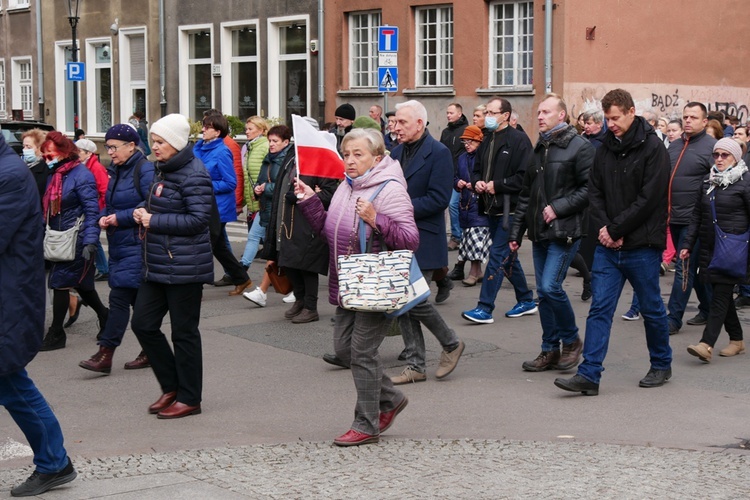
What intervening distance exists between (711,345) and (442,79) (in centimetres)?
1623

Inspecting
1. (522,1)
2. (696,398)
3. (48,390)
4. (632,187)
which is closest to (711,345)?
(696,398)

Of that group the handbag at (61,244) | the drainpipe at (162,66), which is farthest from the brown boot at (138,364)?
the drainpipe at (162,66)

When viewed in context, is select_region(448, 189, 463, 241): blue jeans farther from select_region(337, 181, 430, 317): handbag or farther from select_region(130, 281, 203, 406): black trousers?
select_region(337, 181, 430, 317): handbag

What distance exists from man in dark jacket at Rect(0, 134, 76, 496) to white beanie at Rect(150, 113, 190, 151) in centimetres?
177

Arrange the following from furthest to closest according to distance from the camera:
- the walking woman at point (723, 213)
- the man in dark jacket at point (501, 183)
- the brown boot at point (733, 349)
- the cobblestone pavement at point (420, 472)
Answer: the man in dark jacket at point (501, 183), the brown boot at point (733, 349), the walking woman at point (723, 213), the cobblestone pavement at point (420, 472)

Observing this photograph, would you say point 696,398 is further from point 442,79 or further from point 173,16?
point 173,16

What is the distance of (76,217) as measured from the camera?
9789 millimetres

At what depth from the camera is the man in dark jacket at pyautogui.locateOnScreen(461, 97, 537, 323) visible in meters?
11.0

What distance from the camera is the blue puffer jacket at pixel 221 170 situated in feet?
41.9

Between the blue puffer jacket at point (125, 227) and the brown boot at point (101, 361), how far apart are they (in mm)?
503

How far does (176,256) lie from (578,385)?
2782 mm

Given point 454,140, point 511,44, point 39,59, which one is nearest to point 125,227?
point 454,140

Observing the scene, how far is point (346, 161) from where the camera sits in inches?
274

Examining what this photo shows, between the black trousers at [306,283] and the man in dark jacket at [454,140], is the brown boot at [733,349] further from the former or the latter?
the man in dark jacket at [454,140]
